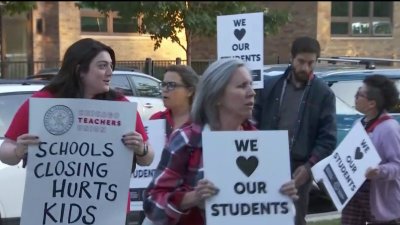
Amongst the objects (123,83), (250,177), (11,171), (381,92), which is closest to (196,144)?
(250,177)

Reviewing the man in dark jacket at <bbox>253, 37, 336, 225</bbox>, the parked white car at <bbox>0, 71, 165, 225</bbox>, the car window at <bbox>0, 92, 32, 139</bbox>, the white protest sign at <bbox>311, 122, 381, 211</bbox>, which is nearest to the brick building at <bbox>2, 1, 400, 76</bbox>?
the parked white car at <bbox>0, 71, 165, 225</bbox>

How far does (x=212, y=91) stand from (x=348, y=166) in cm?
213

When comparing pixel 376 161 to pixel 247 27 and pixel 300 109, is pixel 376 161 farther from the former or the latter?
pixel 247 27

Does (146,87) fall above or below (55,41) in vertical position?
below

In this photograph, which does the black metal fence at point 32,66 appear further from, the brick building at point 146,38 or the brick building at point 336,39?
the brick building at point 336,39

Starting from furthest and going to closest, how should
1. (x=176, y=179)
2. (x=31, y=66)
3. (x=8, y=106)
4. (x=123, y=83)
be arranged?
(x=31, y=66), (x=123, y=83), (x=8, y=106), (x=176, y=179)

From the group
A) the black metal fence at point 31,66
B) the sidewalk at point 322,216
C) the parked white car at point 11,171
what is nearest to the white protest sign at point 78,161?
the parked white car at point 11,171

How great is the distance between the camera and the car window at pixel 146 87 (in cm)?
1377

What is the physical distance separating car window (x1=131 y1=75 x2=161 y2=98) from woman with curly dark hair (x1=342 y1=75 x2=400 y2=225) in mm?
8067

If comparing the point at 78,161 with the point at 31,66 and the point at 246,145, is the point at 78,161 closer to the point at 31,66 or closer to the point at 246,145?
the point at 246,145

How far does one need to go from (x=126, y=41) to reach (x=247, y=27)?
729 inches

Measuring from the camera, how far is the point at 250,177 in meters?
3.68

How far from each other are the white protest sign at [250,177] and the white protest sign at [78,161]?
94 cm

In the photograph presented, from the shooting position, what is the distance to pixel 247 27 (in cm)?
801
